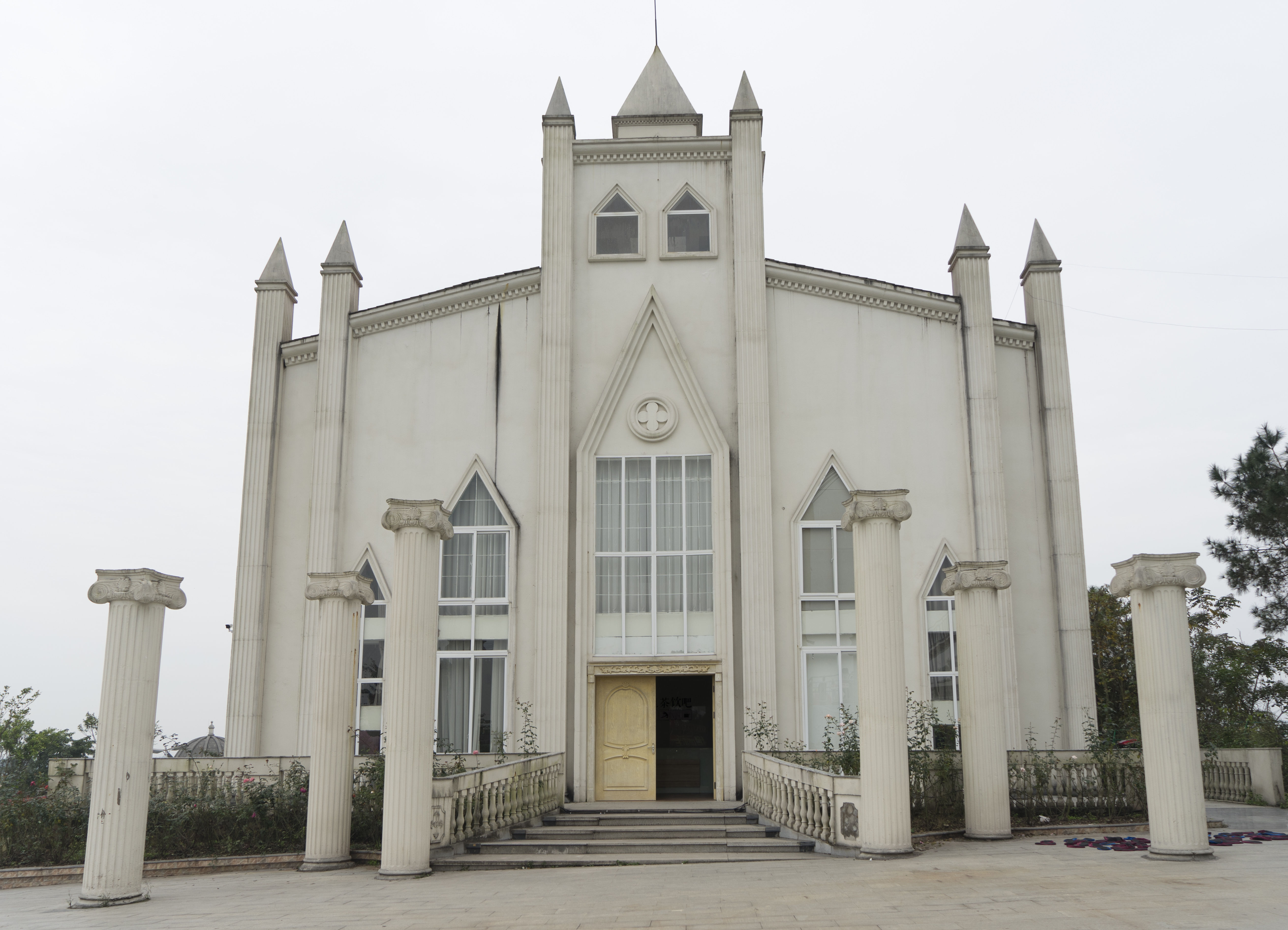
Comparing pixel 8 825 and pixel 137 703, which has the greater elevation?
pixel 137 703

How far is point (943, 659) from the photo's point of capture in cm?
1792

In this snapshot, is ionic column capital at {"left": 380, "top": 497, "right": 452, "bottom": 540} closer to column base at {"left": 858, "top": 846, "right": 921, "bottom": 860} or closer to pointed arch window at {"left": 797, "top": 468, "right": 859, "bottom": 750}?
column base at {"left": 858, "top": 846, "right": 921, "bottom": 860}

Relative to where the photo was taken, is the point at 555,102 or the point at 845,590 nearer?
the point at 845,590

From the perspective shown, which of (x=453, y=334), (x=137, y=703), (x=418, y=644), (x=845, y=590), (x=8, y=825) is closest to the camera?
(x=137, y=703)

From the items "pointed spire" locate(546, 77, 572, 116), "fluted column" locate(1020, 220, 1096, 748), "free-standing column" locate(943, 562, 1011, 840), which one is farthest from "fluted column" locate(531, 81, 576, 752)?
"fluted column" locate(1020, 220, 1096, 748)

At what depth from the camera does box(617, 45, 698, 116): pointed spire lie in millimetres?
23203

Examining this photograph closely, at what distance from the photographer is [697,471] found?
18.8 m

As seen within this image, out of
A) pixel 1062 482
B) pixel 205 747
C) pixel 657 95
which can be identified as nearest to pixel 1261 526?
pixel 1062 482

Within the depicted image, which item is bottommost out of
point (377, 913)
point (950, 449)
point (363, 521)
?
point (377, 913)

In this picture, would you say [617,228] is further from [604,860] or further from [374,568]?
[604,860]

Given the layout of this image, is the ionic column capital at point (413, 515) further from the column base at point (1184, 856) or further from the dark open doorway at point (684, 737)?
the column base at point (1184, 856)

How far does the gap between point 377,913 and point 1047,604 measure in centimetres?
1355

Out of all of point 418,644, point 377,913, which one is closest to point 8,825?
point 418,644

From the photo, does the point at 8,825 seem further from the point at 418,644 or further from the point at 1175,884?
the point at 1175,884
